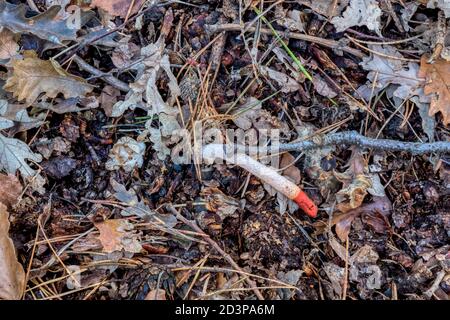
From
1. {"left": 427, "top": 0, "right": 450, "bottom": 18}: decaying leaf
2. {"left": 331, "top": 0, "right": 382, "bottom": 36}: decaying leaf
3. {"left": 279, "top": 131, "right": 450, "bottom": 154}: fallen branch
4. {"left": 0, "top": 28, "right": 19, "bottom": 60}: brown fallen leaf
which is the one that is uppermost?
{"left": 427, "top": 0, "right": 450, "bottom": 18}: decaying leaf

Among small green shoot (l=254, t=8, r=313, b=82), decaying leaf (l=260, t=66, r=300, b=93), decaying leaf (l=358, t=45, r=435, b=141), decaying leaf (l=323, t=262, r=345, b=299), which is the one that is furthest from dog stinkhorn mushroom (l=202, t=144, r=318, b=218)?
decaying leaf (l=358, t=45, r=435, b=141)

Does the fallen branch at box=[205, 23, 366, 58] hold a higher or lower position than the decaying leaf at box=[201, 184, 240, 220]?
higher

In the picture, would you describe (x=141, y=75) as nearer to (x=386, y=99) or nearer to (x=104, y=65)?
(x=104, y=65)

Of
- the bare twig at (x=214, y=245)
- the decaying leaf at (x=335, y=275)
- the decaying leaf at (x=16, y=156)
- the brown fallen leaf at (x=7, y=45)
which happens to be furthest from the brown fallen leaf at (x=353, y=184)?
the brown fallen leaf at (x=7, y=45)

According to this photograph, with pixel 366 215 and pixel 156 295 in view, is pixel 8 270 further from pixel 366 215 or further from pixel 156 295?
pixel 366 215

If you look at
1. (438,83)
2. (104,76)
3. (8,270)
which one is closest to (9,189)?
(8,270)

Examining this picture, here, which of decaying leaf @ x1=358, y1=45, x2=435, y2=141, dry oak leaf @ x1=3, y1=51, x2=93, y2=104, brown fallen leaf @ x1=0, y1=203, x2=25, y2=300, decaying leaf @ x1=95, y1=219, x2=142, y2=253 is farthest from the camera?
decaying leaf @ x1=358, y1=45, x2=435, y2=141

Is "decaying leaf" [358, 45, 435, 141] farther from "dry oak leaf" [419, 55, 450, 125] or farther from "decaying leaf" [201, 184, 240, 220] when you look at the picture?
"decaying leaf" [201, 184, 240, 220]
